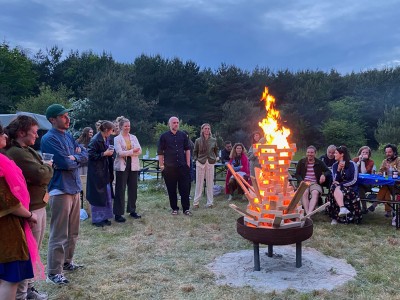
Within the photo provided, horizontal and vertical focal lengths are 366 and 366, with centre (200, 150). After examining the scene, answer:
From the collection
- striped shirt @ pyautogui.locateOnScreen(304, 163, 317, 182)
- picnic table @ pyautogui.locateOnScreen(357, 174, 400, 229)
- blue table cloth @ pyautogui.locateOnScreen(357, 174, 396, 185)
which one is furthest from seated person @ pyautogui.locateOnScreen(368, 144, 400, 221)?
striped shirt @ pyautogui.locateOnScreen(304, 163, 317, 182)

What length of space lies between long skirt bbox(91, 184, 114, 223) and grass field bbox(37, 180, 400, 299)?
0.65 ft

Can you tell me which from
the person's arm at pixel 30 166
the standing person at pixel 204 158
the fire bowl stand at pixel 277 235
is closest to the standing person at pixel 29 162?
the person's arm at pixel 30 166

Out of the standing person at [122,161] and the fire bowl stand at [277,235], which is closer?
the fire bowl stand at [277,235]

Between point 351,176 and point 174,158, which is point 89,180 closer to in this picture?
point 174,158

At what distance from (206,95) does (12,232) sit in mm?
26388

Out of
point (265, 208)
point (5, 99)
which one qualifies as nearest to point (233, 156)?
point (265, 208)

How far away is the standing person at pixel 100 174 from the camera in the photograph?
581 centimetres

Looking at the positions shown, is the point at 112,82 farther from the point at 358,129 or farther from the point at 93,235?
the point at 93,235

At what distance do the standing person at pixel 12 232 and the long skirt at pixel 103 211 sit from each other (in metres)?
3.60

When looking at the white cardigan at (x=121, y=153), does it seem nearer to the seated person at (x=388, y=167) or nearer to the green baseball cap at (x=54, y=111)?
the green baseball cap at (x=54, y=111)

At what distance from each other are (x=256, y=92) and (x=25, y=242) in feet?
82.8

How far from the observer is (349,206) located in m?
6.36

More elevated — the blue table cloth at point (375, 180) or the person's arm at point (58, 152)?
the person's arm at point (58, 152)

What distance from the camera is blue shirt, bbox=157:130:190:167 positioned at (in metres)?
6.79
